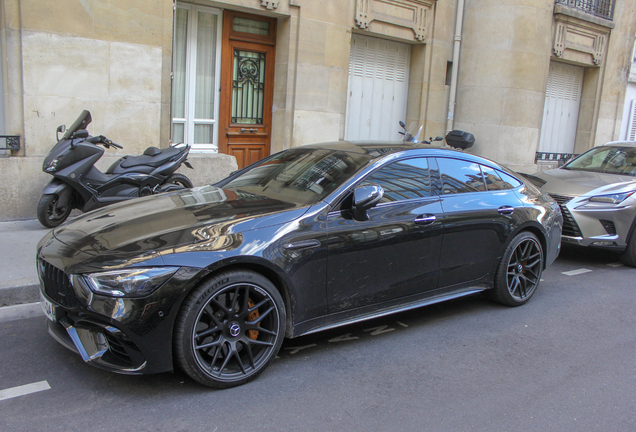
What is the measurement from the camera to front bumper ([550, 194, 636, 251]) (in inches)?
284

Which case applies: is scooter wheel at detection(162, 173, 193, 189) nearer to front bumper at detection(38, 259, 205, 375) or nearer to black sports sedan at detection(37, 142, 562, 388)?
black sports sedan at detection(37, 142, 562, 388)

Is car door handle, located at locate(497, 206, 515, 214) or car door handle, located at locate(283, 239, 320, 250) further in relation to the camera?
car door handle, located at locate(497, 206, 515, 214)

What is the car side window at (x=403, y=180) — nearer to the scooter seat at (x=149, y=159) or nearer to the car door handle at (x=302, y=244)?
the car door handle at (x=302, y=244)

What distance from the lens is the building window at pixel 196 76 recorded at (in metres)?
9.50

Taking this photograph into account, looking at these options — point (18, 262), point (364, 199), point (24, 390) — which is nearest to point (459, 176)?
point (364, 199)

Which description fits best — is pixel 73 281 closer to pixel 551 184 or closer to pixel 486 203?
pixel 486 203

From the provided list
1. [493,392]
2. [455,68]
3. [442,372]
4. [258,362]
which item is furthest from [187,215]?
[455,68]

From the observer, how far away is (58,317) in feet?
11.5

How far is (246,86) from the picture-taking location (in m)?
10.4

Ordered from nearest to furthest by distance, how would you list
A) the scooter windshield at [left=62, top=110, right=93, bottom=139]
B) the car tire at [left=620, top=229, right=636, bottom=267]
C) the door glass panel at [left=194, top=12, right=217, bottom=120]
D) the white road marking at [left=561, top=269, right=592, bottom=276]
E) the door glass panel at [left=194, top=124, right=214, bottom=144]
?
the white road marking at [left=561, top=269, right=592, bottom=276] → the scooter windshield at [left=62, top=110, right=93, bottom=139] → the car tire at [left=620, top=229, right=636, bottom=267] → the door glass panel at [left=194, top=12, right=217, bottom=120] → the door glass panel at [left=194, top=124, right=214, bottom=144]

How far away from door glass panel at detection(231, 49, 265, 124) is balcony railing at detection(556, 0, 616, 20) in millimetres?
8662

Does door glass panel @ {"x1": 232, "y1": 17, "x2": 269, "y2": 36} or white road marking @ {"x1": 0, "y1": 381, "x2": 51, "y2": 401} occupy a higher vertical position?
door glass panel @ {"x1": 232, "y1": 17, "x2": 269, "y2": 36}

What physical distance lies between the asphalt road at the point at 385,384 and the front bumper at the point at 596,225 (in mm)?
2281

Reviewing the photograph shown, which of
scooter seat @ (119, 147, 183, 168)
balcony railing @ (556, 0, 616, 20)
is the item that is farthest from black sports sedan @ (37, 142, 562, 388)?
balcony railing @ (556, 0, 616, 20)
